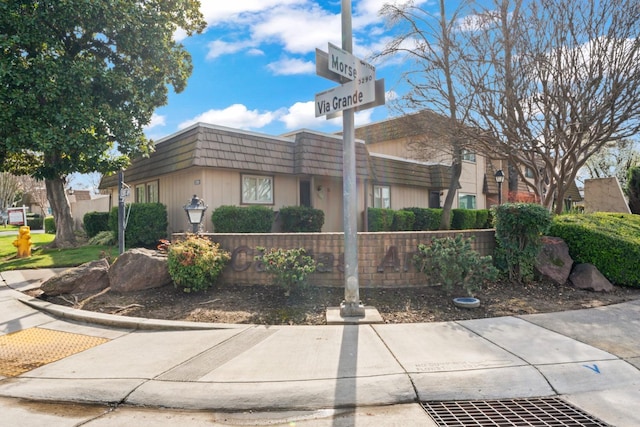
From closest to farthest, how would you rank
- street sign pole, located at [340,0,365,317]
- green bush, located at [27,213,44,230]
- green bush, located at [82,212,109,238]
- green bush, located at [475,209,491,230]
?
1. street sign pole, located at [340,0,365,317]
2. green bush, located at [82,212,109,238]
3. green bush, located at [475,209,491,230]
4. green bush, located at [27,213,44,230]

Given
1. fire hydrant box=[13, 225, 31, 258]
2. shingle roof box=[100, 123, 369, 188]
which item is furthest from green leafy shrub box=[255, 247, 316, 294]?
fire hydrant box=[13, 225, 31, 258]

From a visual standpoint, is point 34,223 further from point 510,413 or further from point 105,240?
point 510,413

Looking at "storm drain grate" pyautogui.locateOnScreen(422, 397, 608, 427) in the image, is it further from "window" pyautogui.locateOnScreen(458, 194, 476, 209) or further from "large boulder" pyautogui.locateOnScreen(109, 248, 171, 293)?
"window" pyautogui.locateOnScreen(458, 194, 476, 209)

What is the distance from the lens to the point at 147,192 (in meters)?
14.9

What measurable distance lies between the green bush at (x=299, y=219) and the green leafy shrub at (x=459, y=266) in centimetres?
662

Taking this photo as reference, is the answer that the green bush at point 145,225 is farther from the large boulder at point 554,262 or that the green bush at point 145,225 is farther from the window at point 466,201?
the window at point 466,201

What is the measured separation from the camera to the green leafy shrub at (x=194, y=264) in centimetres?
625

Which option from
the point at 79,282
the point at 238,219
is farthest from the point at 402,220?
the point at 79,282

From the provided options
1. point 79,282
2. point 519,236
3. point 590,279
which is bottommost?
point 590,279

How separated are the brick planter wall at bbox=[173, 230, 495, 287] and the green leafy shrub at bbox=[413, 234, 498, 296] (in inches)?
18.7

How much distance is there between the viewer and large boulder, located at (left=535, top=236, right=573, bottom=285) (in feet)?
23.1

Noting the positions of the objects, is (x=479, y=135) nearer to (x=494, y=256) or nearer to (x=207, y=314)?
(x=494, y=256)

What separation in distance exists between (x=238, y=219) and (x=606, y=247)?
889 centimetres

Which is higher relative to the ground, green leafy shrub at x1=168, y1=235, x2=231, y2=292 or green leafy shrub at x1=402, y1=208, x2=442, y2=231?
green leafy shrub at x1=402, y1=208, x2=442, y2=231
